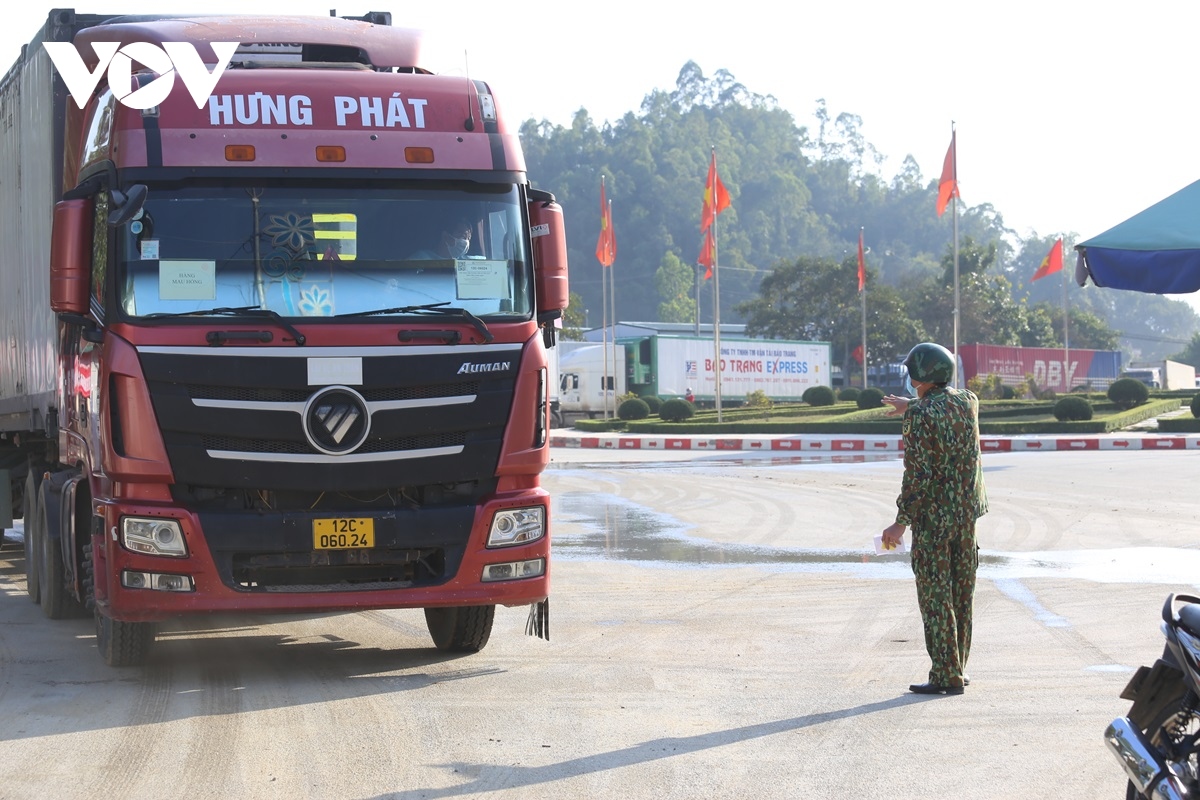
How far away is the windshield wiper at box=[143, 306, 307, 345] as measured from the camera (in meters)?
7.22

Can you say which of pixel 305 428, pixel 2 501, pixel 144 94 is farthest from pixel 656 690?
pixel 2 501

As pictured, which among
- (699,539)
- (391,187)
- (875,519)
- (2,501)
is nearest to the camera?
(391,187)

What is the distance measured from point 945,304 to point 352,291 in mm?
92787

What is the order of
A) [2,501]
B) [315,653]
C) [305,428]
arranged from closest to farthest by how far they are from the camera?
[305,428] < [315,653] < [2,501]

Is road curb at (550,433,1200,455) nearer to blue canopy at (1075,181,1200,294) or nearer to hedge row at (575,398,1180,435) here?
hedge row at (575,398,1180,435)

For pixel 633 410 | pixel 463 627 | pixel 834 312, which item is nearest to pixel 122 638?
pixel 463 627

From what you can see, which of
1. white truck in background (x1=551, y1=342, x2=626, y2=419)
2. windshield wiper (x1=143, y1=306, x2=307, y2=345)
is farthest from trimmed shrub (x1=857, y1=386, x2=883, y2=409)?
windshield wiper (x1=143, y1=306, x2=307, y2=345)

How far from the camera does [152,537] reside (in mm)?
7262

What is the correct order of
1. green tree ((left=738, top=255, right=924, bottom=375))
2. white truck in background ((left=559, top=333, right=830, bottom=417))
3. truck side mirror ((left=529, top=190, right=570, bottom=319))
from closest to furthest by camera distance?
truck side mirror ((left=529, top=190, right=570, bottom=319)), white truck in background ((left=559, top=333, right=830, bottom=417)), green tree ((left=738, top=255, right=924, bottom=375))

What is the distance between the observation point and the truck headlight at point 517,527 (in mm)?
7672

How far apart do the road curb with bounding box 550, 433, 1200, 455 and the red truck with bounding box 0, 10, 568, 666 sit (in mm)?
23020

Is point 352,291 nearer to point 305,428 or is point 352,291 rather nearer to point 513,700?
point 305,428

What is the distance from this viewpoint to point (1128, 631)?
9.08 meters

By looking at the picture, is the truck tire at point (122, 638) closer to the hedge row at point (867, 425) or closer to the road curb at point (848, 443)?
the road curb at point (848, 443)
